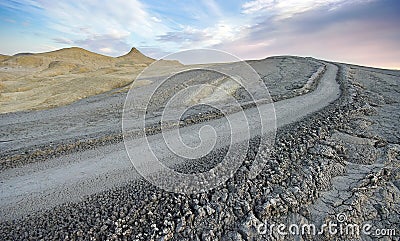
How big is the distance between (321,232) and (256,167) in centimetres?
158

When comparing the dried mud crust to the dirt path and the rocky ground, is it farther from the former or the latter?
the rocky ground

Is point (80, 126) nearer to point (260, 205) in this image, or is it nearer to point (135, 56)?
point (260, 205)

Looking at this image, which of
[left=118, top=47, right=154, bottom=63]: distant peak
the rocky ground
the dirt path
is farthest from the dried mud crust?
[left=118, top=47, right=154, bottom=63]: distant peak

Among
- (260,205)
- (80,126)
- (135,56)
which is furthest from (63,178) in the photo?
(135,56)

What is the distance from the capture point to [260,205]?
402 centimetres

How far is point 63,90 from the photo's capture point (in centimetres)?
1869

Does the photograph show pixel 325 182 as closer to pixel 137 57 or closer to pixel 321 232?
pixel 321 232

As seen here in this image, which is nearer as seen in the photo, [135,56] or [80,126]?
[80,126]

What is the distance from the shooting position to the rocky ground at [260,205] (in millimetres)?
3564

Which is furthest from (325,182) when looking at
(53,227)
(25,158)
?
(25,158)

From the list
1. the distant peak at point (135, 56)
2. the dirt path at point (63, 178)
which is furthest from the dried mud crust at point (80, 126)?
the distant peak at point (135, 56)

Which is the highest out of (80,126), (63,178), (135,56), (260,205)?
(135,56)

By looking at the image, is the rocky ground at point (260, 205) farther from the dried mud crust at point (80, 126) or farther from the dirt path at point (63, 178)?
the dried mud crust at point (80, 126)

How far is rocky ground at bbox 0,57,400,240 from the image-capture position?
11.7 ft
